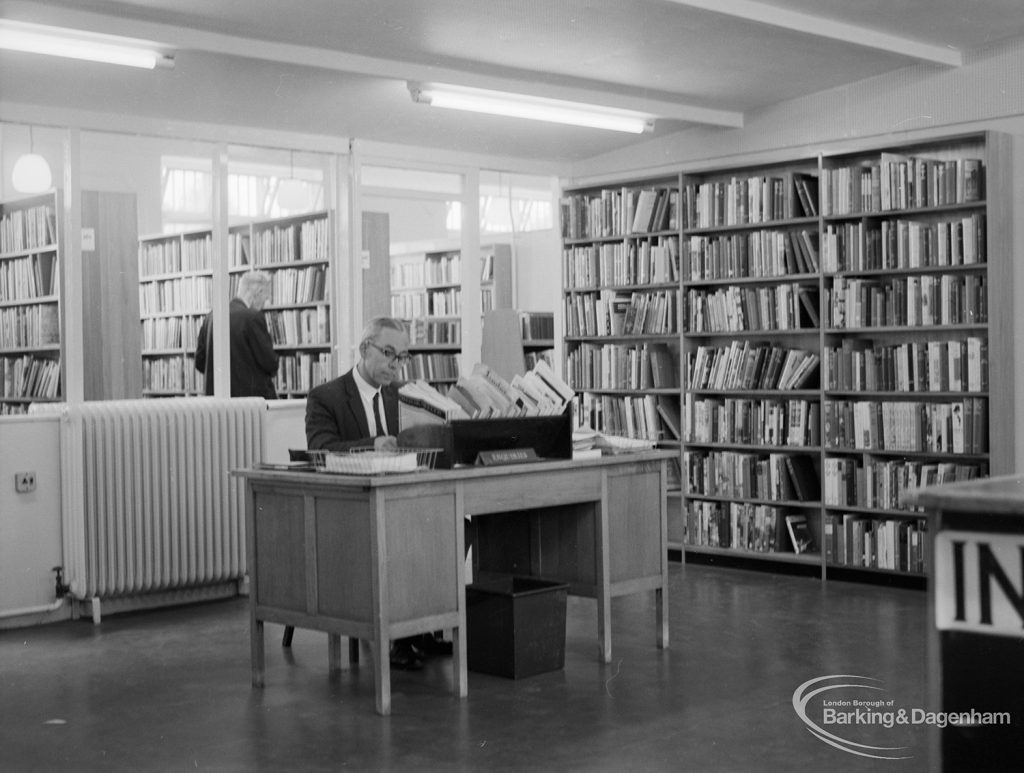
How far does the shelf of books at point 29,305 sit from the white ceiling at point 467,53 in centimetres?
100

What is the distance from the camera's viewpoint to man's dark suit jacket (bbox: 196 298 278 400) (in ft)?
27.2

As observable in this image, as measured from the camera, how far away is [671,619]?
274 inches

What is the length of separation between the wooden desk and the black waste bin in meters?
0.30

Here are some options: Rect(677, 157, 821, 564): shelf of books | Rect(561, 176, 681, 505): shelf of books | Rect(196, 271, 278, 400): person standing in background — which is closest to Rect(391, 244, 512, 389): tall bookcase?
Rect(561, 176, 681, 505): shelf of books

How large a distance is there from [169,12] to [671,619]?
4.05 meters

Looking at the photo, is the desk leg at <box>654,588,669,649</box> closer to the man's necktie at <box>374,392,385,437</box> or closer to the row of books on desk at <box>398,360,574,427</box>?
the row of books on desk at <box>398,360,574,427</box>

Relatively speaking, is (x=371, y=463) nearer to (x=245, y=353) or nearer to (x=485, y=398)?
(x=485, y=398)

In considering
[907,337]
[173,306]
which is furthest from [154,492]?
[907,337]

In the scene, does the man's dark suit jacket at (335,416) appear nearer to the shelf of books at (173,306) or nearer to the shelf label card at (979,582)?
the shelf of books at (173,306)

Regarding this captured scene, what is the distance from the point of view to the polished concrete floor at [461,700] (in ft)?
14.6

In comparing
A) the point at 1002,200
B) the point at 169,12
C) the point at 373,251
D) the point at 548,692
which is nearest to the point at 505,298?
the point at 373,251

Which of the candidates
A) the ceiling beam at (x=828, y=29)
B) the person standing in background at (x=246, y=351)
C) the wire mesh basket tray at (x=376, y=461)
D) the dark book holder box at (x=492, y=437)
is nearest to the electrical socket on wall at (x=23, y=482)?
the person standing in background at (x=246, y=351)

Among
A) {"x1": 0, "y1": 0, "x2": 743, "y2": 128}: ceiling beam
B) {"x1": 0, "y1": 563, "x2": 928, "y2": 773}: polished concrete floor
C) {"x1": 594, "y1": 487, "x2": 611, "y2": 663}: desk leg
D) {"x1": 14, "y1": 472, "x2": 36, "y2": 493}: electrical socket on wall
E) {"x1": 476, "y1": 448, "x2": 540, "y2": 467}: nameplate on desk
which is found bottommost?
{"x1": 0, "y1": 563, "x2": 928, "y2": 773}: polished concrete floor

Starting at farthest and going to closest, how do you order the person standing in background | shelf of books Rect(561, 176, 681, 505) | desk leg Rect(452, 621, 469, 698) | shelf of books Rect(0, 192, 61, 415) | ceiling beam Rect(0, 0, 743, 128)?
1. shelf of books Rect(561, 176, 681, 505)
2. the person standing in background
3. shelf of books Rect(0, 192, 61, 415)
4. ceiling beam Rect(0, 0, 743, 128)
5. desk leg Rect(452, 621, 469, 698)
